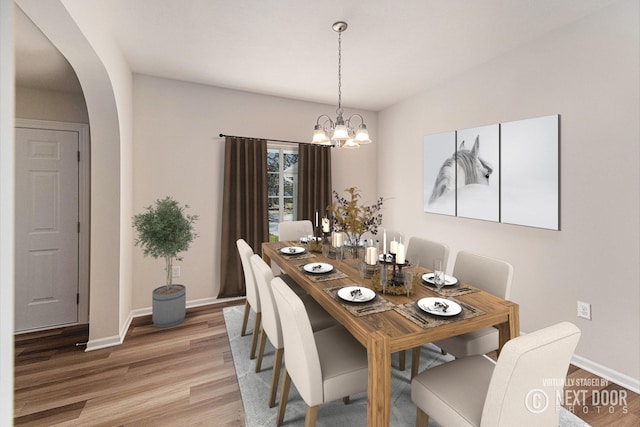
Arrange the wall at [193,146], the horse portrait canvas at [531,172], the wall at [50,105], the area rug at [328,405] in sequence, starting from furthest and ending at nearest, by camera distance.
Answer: the wall at [193,146], the wall at [50,105], the horse portrait canvas at [531,172], the area rug at [328,405]

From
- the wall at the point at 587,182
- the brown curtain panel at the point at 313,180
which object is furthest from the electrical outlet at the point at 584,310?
the brown curtain panel at the point at 313,180

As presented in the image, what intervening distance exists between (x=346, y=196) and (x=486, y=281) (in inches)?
106

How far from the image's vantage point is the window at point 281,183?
399 centimetres

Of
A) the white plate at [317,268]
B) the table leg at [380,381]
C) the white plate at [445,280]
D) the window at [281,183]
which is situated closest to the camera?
the table leg at [380,381]

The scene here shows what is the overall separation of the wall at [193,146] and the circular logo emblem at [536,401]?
3288 mm

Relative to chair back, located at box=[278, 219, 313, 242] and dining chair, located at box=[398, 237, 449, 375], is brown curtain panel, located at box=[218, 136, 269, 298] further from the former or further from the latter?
dining chair, located at box=[398, 237, 449, 375]

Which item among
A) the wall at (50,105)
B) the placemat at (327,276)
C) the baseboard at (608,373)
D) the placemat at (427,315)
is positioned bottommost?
the baseboard at (608,373)

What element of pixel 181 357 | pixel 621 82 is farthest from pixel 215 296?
pixel 621 82

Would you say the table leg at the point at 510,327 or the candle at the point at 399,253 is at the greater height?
the candle at the point at 399,253

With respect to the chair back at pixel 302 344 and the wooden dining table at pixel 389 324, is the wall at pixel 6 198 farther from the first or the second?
the wooden dining table at pixel 389 324

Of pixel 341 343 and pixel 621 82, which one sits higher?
pixel 621 82

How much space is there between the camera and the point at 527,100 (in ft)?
8.34

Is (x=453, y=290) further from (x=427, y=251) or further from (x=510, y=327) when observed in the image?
(x=427, y=251)

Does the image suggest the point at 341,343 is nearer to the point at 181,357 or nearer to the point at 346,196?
the point at 181,357
